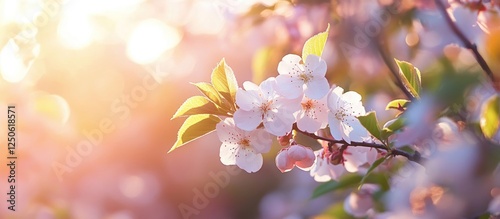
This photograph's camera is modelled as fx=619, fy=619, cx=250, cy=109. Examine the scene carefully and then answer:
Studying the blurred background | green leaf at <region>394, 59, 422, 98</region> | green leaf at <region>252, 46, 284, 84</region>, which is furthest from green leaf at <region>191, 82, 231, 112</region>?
green leaf at <region>252, 46, 284, 84</region>

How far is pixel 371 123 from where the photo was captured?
2.23ft

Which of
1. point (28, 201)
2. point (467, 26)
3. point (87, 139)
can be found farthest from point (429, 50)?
point (28, 201)

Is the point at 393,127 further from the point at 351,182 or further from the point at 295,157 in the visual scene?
the point at 351,182

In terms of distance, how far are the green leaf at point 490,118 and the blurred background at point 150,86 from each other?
410 mm

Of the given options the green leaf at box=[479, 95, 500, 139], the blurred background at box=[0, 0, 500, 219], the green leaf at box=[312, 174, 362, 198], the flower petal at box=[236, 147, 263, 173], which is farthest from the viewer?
the blurred background at box=[0, 0, 500, 219]

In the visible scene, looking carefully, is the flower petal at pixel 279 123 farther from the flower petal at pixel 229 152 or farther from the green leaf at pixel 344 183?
the green leaf at pixel 344 183

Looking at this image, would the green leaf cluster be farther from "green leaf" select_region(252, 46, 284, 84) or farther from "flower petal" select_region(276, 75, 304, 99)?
"green leaf" select_region(252, 46, 284, 84)

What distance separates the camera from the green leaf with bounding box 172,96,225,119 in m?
0.68

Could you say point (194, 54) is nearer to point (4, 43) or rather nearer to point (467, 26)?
point (4, 43)

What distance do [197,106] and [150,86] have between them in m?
0.77

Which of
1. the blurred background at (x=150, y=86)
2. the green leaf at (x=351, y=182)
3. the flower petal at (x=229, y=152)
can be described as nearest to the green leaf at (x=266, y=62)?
the blurred background at (x=150, y=86)

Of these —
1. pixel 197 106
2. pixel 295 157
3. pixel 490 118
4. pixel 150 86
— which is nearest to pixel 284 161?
pixel 295 157

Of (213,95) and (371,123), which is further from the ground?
(213,95)

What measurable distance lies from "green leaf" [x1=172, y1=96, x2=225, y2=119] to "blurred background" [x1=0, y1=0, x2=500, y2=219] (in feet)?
1.48
